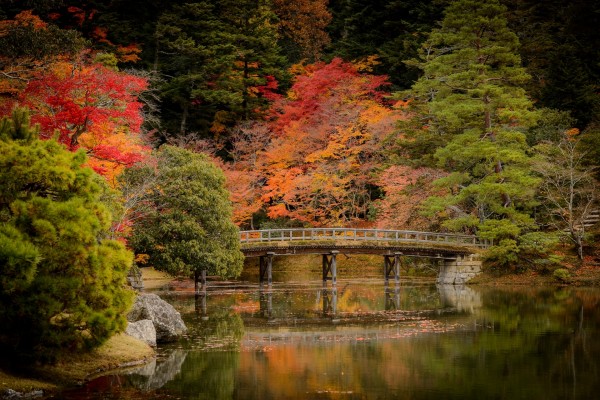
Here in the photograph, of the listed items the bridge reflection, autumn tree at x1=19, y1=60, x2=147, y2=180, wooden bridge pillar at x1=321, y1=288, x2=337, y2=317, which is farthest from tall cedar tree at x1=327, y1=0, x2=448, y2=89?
autumn tree at x1=19, y1=60, x2=147, y2=180

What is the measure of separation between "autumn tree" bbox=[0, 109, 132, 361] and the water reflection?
1.64 m

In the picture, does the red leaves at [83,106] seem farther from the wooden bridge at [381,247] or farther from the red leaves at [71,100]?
the wooden bridge at [381,247]

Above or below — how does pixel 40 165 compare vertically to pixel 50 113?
below

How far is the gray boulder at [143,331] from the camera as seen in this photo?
1955 centimetres

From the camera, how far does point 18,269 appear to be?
521 inches

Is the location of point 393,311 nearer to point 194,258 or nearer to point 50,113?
point 194,258

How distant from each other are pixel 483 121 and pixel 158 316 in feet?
76.4

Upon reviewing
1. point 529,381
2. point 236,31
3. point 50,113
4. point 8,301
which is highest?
point 236,31

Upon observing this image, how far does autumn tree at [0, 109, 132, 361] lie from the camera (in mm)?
13922

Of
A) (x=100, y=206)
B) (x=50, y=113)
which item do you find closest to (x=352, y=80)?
(x=50, y=113)

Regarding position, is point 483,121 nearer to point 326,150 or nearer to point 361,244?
point 361,244

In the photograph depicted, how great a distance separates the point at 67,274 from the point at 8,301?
1.26m

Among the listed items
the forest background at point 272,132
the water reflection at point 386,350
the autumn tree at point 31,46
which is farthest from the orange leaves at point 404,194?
the autumn tree at point 31,46

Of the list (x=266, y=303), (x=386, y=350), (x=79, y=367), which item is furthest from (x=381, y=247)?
(x=79, y=367)
